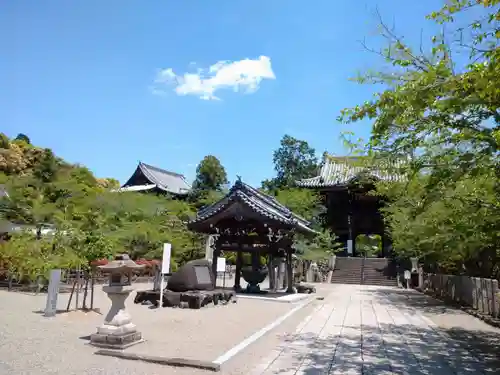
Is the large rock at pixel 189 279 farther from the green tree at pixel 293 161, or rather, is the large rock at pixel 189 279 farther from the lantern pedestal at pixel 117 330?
the green tree at pixel 293 161

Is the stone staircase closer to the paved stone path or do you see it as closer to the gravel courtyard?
the gravel courtyard

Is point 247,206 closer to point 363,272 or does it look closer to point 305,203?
point 305,203

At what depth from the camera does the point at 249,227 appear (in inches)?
656

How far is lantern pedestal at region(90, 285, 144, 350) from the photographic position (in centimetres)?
677

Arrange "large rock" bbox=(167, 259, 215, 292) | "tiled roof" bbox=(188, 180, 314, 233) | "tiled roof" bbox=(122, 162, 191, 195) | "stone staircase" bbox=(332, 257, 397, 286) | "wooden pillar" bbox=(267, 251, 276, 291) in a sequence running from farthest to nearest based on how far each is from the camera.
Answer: "tiled roof" bbox=(122, 162, 191, 195)
"stone staircase" bbox=(332, 257, 397, 286)
"wooden pillar" bbox=(267, 251, 276, 291)
"tiled roof" bbox=(188, 180, 314, 233)
"large rock" bbox=(167, 259, 215, 292)

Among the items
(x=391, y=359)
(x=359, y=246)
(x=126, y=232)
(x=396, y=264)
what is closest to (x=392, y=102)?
(x=391, y=359)

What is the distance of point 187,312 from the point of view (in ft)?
37.2

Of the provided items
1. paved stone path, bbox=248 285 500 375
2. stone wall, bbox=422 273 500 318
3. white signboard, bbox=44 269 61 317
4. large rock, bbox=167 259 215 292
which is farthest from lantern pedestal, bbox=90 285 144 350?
stone wall, bbox=422 273 500 318

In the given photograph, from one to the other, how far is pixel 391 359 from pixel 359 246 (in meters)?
60.7

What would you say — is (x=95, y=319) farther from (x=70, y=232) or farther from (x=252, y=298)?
(x=252, y=298)

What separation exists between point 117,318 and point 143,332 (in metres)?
1.50

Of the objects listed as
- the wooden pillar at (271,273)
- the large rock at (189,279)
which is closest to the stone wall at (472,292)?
the wooden pillar at (271,273)

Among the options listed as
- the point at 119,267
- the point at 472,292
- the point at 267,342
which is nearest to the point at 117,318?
the point at 119,267

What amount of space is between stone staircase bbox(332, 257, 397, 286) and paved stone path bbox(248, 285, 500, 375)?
61.3 ft
